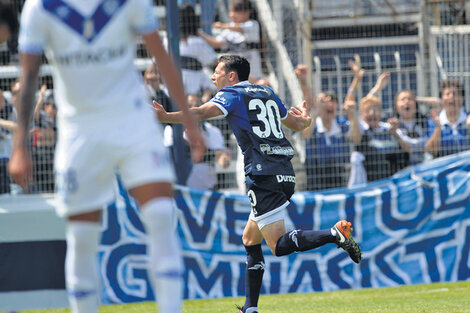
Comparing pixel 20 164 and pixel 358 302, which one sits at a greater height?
pixel 20 164

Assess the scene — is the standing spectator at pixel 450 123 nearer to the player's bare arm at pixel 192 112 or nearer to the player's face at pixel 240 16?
the player's face at pixel 240 16

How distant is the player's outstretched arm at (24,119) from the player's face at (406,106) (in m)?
6.50

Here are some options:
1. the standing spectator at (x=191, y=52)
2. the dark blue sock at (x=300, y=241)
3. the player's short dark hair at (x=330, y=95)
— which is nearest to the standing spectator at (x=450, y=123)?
the player's short dark hair at (x=330, y=95)

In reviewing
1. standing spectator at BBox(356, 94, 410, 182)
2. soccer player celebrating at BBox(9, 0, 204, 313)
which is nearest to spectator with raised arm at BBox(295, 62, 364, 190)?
standing spectator at BBox(356, 94, 410, 182)

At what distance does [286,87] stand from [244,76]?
414 centimetres

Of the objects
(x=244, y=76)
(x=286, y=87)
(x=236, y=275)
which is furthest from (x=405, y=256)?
(x=244, y=76)

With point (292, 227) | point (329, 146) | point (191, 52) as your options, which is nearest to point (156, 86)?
point (191, 52)

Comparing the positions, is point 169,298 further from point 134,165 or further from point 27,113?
point 27,113

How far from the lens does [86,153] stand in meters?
4.32

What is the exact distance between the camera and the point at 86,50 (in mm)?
4316

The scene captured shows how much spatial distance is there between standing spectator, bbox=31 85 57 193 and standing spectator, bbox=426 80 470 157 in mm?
4604

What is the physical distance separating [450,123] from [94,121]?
22.2 ft

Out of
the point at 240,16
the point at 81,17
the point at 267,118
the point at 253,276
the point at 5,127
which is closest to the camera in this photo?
the point at 81,17

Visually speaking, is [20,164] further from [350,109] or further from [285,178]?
[350,109]
